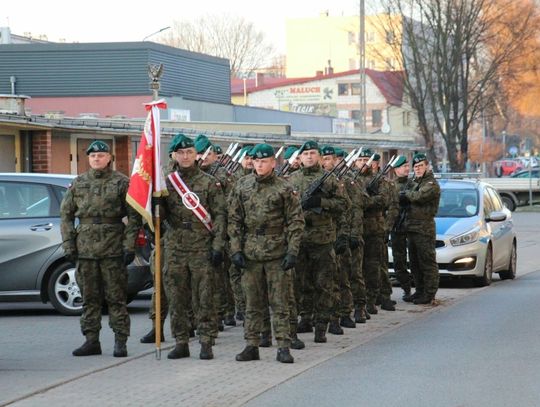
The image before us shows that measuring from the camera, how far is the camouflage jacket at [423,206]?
1561 cm

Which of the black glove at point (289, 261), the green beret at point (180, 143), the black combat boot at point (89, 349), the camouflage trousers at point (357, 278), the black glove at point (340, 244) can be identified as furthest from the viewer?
the camouflage trousers at point (357, 278)

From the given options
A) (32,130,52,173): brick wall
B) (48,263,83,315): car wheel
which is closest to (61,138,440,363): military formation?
(48,263,83,315): car wheel

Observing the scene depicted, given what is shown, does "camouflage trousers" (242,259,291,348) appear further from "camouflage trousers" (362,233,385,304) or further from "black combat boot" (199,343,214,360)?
"camouflage trousers" (362,233,385,304)

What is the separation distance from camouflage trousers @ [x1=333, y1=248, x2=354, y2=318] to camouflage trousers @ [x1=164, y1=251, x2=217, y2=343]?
87.0 inches

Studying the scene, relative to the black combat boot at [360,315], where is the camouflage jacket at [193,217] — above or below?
above

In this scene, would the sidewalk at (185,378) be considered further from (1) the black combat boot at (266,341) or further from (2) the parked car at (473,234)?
(2) the parked car at (473,234)

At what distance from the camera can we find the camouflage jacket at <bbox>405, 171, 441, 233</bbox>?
15609 mm

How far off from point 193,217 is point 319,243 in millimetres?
1631

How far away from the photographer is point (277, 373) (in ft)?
32.7

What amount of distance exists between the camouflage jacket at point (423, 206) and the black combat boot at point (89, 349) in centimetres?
585

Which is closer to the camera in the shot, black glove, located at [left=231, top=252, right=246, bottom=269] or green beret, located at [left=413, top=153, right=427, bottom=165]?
black glove, located at [left=231, top=252, right=246, bottom=269]

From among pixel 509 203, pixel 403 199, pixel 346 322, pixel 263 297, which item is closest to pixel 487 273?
pixel 403 199

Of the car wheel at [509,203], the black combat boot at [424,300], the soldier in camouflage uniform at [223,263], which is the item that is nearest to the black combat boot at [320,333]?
the soldier in camouflage uniform at [223,263]

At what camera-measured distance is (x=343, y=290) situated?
12.9 meters
